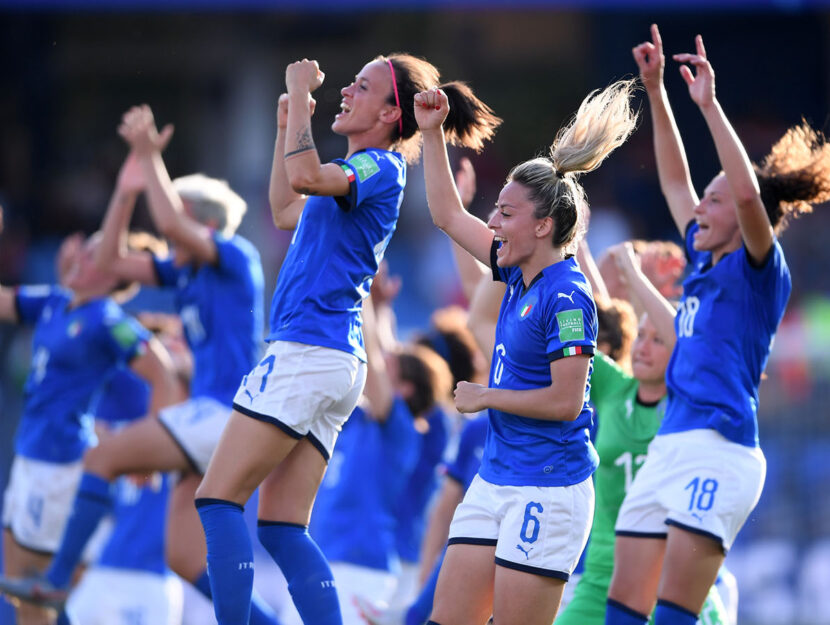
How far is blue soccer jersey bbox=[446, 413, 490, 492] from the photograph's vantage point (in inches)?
255

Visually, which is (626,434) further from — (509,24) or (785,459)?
(509,24)

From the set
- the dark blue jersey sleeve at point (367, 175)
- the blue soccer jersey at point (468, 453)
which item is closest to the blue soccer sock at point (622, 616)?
the blue soccer jersey at point (468, 453)

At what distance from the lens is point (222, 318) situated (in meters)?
5.97

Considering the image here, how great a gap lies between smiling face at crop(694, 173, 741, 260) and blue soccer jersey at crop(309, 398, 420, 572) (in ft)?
8.66

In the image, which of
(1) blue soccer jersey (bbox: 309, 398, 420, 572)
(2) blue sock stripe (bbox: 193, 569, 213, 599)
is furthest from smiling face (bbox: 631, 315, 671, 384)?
(2) blue sock stripe (bbox: 193, 569, 213, 599)

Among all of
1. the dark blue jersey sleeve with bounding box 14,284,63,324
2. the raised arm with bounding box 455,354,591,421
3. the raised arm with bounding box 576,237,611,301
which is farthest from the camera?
the dark blue jersey sleeve with bounding box 14,284,63,324

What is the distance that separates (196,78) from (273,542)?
15.0m

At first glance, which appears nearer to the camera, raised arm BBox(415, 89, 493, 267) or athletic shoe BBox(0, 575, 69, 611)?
raised arm BBox(415, 89, 493, 267)

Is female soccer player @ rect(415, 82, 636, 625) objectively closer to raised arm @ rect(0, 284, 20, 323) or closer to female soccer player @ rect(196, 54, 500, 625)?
female soccer player @ rect(196, 54, 500, 625)

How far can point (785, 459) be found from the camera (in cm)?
987

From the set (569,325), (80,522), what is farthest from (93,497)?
(569,325)

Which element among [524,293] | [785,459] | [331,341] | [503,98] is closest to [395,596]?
[331,341]

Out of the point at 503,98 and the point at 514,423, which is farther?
the point at 503,98

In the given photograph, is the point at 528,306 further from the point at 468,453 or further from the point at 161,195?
the point at 468,453
